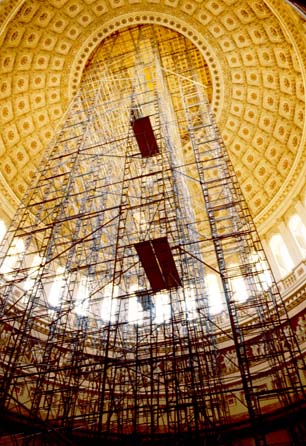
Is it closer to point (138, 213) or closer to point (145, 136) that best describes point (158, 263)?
point (145, 136)

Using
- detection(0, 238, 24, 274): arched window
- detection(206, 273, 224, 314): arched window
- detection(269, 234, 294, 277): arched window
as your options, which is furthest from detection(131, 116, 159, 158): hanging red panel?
detection(269, 234, 294, 277): arched window

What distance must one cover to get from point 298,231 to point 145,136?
7956mm

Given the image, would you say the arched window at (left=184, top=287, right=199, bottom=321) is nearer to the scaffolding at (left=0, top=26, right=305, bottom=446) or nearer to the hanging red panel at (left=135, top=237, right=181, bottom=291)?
the scaffolding at (left=0, top=26, right=305, bottom=446)

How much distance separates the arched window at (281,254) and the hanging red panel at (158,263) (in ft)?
21.6

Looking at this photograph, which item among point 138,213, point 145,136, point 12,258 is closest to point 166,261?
point 145,136

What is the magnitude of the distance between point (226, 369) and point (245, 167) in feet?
35.2

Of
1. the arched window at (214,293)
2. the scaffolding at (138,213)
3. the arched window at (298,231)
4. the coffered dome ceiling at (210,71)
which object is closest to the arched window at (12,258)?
the scaffolding at (138,213)

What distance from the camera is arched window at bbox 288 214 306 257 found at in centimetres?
1728

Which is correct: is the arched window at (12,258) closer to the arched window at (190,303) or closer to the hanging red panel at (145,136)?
the hanging red panel at (145,136)

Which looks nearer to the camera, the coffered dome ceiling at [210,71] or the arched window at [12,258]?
the arched window at [12,258]

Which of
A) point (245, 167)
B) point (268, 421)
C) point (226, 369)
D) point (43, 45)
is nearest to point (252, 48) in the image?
point (245, 167)

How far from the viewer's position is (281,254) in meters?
18.4

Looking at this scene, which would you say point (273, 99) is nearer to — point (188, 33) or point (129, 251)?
point (188, 33)

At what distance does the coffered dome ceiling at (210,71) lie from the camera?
18.3 meters
